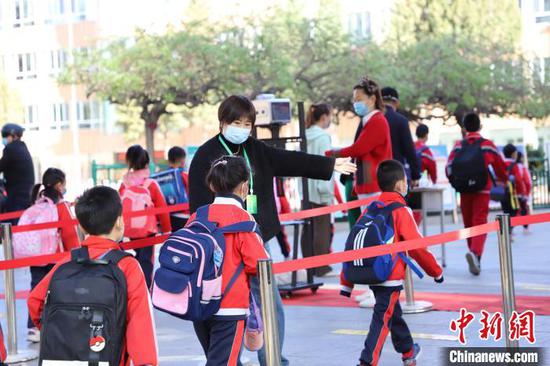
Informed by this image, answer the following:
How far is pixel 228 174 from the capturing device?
5680 millimetres

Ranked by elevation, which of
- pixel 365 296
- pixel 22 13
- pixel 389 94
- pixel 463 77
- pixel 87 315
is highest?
pixel 22 13

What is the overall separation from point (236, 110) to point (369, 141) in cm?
335

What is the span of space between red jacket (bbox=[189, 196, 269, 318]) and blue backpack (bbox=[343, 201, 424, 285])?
1339 millimetres

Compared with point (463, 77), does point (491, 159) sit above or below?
below

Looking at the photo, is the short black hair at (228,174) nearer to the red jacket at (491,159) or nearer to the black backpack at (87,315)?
the black backpack at (87,315)

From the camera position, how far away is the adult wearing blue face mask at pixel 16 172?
43.0 ft

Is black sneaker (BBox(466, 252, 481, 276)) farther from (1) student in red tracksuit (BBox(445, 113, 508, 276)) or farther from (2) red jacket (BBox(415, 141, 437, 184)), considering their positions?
(2) red jacket (BBox(415, 141, 437, 184))

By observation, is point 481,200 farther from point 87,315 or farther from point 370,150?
point 87,315

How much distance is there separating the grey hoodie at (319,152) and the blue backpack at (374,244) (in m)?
5.04

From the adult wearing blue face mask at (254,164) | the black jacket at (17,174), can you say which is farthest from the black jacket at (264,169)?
the black jacket at (17,174)

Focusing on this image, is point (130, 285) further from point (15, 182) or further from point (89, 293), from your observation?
point (15, 182)

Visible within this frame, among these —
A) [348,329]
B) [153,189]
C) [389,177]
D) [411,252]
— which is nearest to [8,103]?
[153,189]

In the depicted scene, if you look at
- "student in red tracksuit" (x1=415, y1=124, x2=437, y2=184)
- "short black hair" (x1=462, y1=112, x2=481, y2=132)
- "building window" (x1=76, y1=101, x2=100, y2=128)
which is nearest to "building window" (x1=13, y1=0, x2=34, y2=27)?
"building window" (x1=76, y1=101, x2=100, y2=128)

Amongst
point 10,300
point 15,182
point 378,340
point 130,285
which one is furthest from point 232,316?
point 15,182
